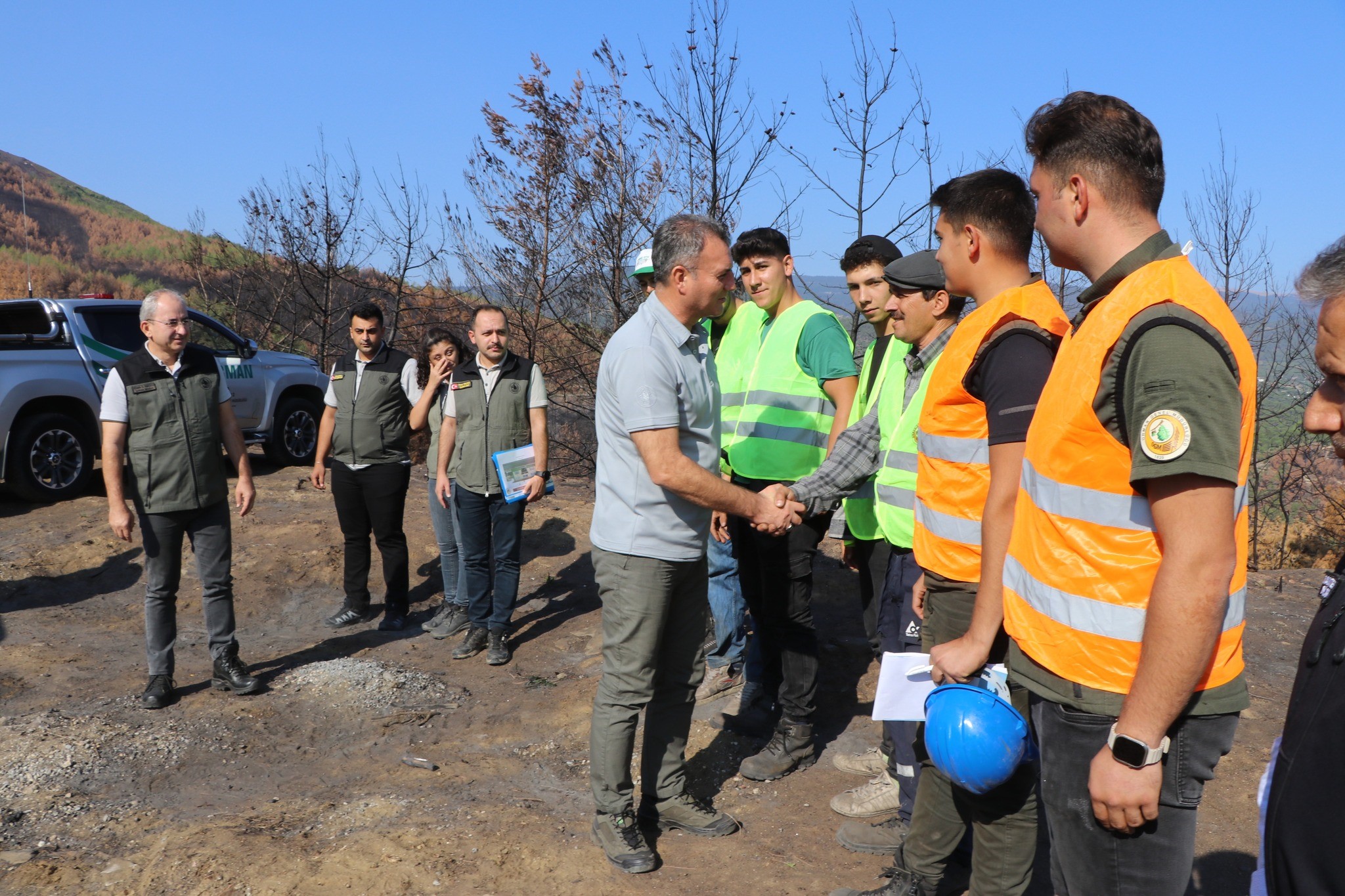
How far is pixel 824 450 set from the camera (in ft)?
14.3

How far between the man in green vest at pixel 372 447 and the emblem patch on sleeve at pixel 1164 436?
566 centimetres

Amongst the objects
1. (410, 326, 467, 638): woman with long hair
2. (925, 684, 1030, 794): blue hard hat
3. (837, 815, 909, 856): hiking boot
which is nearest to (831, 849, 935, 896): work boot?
(837, 815, 909, 856): hiking boot

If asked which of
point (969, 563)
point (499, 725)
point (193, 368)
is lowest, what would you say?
point (499, 725)

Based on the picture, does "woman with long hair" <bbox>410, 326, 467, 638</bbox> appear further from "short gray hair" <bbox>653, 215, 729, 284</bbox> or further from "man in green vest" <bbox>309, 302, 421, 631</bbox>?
"short gray hair" <bbox>653, 215, 729, 284</bbox>

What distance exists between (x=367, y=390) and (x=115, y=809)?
320 cm

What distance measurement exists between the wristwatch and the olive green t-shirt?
0.10 metres

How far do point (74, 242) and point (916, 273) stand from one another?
49055 mm

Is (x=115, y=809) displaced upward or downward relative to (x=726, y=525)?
downward

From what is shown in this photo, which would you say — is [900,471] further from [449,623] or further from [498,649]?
[449,623]

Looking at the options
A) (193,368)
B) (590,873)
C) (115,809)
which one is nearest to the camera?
(590,873)

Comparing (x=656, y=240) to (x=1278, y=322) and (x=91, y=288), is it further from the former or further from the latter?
Answer: (x=91, y=288)

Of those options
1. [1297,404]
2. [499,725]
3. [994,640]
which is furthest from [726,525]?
[1297,404]

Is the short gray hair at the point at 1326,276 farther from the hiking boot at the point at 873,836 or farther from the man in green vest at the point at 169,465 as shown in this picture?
the man in green vest at the point at 169,465

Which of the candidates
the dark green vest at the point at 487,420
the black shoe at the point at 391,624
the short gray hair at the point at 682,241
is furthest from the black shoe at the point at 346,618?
the short gray hair at the point at 682,241
